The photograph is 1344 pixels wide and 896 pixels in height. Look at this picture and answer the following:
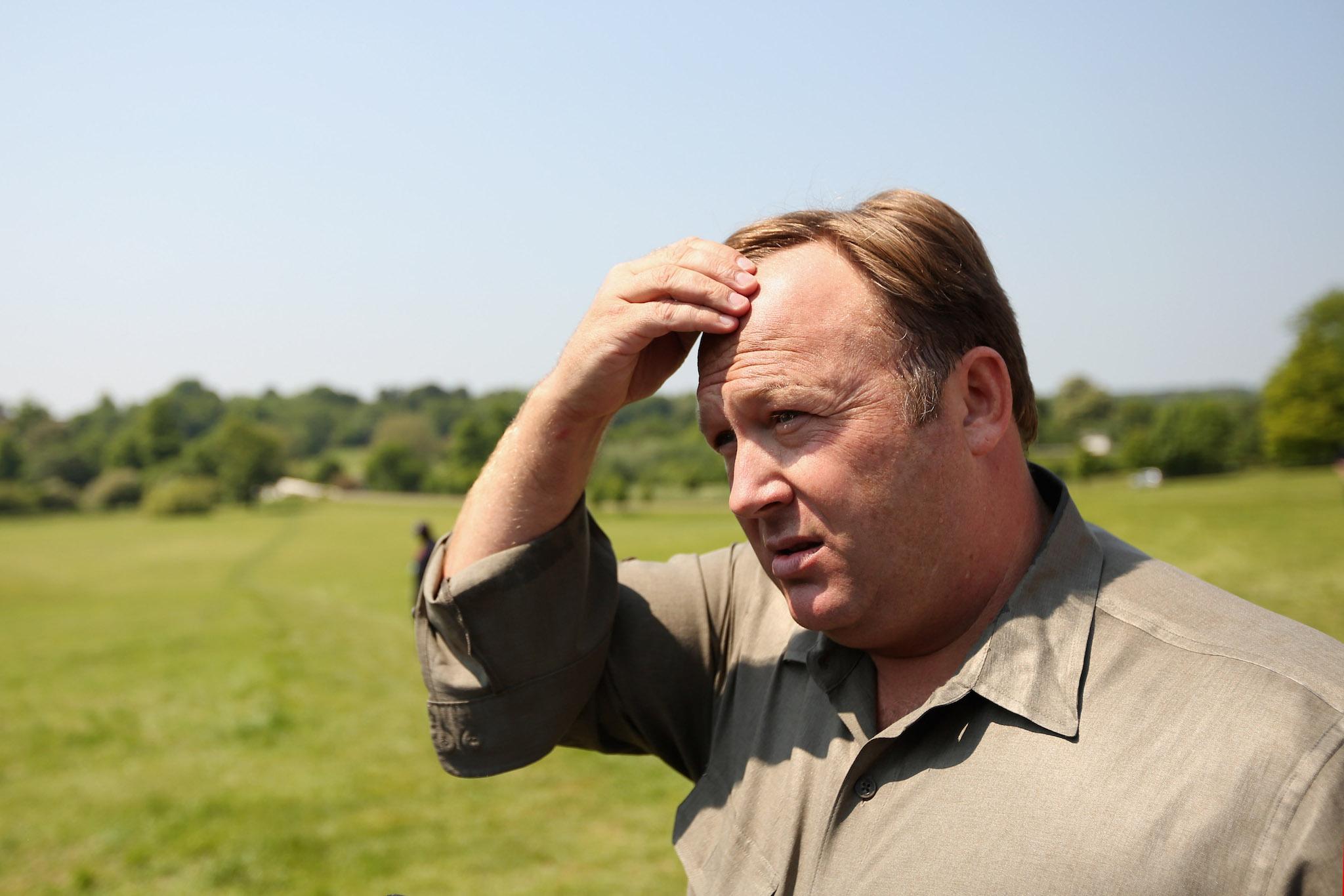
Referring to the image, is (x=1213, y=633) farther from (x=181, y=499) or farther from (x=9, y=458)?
(x=9, y=458)

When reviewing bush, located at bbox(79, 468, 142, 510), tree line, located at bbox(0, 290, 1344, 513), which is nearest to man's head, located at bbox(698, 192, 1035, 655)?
tree line, located at bbox(0, 290, 1344, 513)

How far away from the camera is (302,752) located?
13.1 m

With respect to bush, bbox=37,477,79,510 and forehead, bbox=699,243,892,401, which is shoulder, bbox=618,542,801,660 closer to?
forehead, bbox=699,243,892,401

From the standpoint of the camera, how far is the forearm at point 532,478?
2.35 meters

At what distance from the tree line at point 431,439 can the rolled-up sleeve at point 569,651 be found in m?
50.3

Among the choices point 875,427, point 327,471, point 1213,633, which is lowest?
point 327,471

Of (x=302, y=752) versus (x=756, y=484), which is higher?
(x=756, y=484)

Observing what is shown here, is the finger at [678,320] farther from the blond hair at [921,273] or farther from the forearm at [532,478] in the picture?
the forearm at [532,478]

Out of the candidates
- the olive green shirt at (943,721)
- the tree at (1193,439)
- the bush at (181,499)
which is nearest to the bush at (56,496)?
the bush at (181,499)

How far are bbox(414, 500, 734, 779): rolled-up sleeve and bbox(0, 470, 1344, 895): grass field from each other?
5734 mm

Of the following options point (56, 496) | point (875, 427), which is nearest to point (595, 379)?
point (875, 427)

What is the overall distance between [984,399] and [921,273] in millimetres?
296

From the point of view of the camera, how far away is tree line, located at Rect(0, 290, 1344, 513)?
70062mm

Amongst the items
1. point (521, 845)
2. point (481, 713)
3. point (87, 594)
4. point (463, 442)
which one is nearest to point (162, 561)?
point (87, 594)
